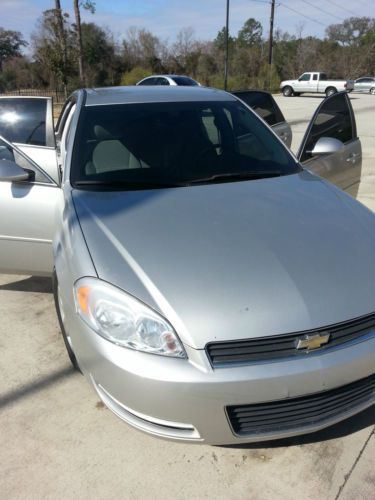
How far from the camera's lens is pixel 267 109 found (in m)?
5.57

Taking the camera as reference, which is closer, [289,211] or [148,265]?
[148,265]

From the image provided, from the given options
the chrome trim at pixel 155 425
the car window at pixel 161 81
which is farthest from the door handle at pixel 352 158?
the car window at pixel 161 81

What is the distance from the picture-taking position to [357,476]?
82.7 inches

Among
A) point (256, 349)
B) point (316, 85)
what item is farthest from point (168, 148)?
point (316, 85)

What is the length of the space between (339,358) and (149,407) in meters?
0.80

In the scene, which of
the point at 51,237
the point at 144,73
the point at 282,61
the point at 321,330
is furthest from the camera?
the point at 282,61

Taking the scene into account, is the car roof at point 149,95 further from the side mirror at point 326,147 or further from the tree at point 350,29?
the tree at point 350,29

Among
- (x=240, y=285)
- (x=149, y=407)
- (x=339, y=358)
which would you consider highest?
(x=240, y=285)

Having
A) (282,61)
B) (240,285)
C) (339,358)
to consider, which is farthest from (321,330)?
(282,61)

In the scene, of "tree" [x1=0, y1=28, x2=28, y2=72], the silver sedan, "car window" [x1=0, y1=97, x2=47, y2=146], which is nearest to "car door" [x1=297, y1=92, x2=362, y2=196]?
the silver sedan

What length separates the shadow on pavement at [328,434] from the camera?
7.45ft

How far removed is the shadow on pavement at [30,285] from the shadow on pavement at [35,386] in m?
1.20

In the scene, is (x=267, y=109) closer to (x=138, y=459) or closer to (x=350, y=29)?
(x=138, y=459)

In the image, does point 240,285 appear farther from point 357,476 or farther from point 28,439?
point 28,439
